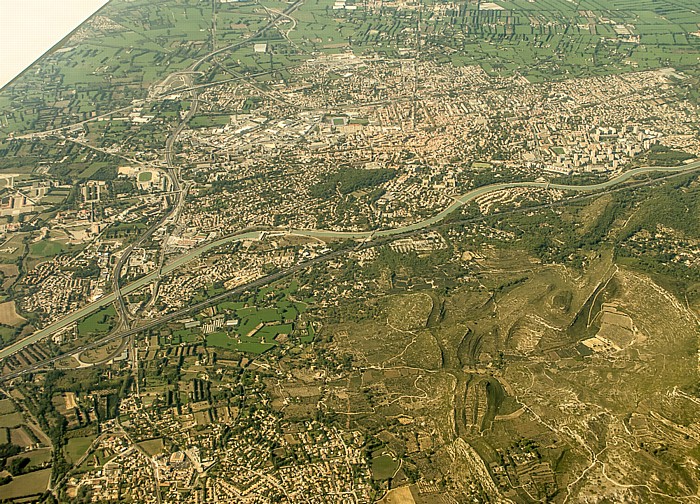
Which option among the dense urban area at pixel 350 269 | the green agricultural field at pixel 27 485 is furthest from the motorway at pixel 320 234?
the green agricultural field at pixel 27 485

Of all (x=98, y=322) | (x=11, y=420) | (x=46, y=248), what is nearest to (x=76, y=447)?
(x=11, y=420)

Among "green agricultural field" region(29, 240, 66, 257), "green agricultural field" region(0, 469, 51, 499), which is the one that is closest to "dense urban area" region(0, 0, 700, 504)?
"green agricultural field" region(0, 469, 51, 499)

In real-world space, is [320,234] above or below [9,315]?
below

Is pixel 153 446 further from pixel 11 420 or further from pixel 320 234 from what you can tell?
pixel 320 234

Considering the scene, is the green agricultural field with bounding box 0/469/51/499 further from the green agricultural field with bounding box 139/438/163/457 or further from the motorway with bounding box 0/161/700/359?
the motorway with bounding box 0/161/700/359

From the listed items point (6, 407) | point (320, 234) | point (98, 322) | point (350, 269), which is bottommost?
point (350, 269)

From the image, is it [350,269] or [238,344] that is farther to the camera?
[350,269]

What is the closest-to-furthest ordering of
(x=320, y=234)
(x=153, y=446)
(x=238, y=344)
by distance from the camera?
(x=153, y=446) < (x=238, y=344) < (x=320, y=234)

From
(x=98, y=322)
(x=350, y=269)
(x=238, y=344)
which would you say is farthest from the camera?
(x=350, y=269)

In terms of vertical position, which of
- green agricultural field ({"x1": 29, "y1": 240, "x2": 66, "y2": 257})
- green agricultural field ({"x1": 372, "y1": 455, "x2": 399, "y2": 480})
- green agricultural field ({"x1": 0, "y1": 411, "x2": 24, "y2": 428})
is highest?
green agricultural field ({"x1": 29, "y1": 240, "x2": 66, "y2": 257})
